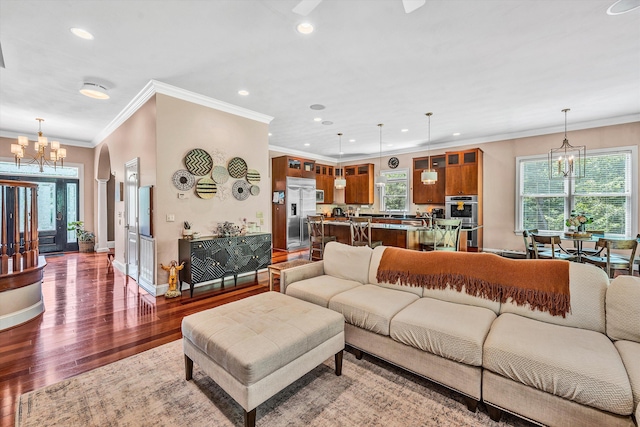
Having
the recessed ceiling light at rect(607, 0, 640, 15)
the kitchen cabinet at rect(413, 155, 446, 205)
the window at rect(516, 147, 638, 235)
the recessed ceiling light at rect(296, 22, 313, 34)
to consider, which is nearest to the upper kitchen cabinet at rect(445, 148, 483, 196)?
the kitchen cabinet at rect(413, 155, 446, 205)

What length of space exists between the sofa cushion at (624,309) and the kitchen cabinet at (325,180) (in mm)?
7710

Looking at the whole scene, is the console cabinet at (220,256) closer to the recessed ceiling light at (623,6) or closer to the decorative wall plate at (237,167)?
the decorative wall plate at (237,167)

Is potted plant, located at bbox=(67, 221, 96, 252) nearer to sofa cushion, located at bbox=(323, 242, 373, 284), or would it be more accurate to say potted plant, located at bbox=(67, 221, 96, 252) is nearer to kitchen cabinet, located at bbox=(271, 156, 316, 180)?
kitchen cabinet, located at bbox=(271, 156, 316, 180)

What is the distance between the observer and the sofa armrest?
3.04m

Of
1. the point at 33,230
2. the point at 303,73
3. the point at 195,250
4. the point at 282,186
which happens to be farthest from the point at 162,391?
the point at 282,186

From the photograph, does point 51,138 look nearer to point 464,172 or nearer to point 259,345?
point 259,345

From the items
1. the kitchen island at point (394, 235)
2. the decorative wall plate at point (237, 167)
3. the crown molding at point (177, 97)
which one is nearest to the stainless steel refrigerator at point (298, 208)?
the kitchen island at point (394, 235)

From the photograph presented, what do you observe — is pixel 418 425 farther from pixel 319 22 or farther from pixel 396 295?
pixel 319 22

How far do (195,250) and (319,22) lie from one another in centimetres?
319

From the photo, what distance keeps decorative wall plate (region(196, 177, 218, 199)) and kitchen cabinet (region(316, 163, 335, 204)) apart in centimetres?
495

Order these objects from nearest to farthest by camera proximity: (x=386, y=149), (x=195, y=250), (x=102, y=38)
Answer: (x=102, y=38) < (x=195, y=250) < (x=386, y=149)

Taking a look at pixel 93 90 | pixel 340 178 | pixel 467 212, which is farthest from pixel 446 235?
pixel 93 90

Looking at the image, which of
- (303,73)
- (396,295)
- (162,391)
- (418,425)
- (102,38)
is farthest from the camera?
(303,73)

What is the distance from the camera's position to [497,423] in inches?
68.7
